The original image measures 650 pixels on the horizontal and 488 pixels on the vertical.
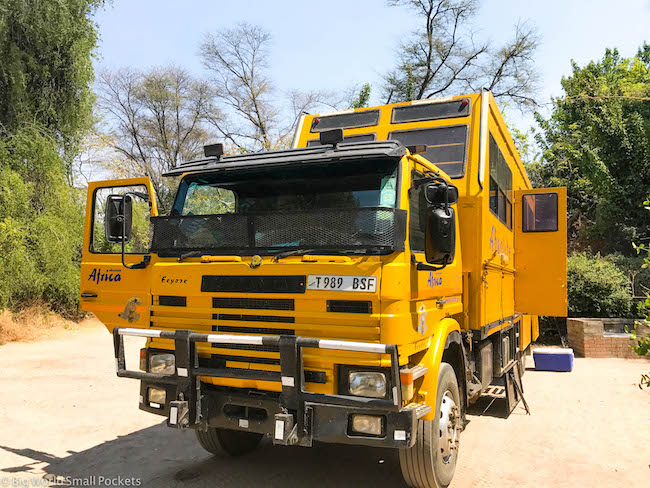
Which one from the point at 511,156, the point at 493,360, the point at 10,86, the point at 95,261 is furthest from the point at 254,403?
the point at 10,86

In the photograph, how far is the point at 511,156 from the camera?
7.80 m

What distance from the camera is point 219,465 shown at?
5.27m

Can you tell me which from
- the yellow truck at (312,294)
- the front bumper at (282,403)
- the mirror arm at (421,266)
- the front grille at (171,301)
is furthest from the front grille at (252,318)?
the mirror arm at (421,266)

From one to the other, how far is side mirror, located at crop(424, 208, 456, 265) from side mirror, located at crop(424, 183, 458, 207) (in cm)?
6

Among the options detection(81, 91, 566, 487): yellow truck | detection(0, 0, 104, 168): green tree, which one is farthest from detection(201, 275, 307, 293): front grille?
detection(0, 0, 104, 168): green tree

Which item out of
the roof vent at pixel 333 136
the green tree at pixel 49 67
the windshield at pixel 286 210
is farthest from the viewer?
the green tree at pixel 49 67

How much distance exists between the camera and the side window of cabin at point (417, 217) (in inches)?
159

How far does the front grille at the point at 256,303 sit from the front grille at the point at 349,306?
0.31 m

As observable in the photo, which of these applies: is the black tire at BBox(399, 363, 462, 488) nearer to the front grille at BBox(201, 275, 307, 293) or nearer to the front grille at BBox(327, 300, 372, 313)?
the front grille at BBox(327, 300, 372, 313)

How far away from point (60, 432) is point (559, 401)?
22.9 feet

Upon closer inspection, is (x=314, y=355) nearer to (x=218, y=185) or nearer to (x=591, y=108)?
(x=218, y=185)

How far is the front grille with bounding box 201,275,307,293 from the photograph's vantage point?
390 cm

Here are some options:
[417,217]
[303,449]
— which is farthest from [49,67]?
[417,217]

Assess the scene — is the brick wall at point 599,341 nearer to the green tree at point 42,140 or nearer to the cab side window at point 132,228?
the cab side window at point 132,228
